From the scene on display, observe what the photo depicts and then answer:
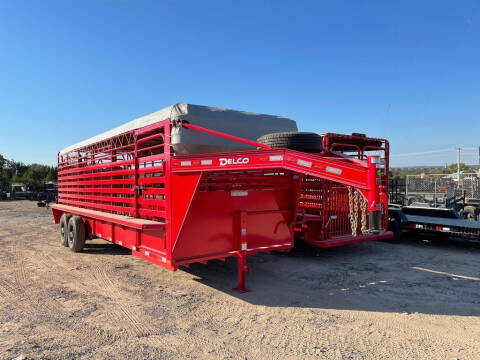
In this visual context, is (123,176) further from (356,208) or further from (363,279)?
(363,279)

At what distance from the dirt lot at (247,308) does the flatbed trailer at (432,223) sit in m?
1.14

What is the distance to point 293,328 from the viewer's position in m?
3.75

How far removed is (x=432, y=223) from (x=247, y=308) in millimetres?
5982

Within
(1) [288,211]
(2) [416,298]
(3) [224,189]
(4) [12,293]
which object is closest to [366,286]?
(2) [416,298]

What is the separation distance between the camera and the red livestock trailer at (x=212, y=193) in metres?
3.57

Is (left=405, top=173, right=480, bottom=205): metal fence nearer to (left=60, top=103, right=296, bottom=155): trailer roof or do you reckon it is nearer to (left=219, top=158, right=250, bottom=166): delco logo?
(left=60, top=103, right=296, bottom=155): trailer roof

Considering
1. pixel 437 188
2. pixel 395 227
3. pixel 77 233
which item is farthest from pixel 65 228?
pixel 437 188

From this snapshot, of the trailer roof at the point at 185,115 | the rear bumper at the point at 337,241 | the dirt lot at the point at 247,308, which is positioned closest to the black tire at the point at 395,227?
the dirt lot at the point at 247,308

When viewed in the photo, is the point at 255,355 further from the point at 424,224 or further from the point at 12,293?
the point at 424,224

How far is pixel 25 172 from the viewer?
4934cm

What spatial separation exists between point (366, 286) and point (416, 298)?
2.38 ft

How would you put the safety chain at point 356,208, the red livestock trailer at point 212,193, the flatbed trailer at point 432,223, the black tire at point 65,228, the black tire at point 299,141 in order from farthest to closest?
the black tire at point 65,228 < the flatbed trailer at point 432,223 < the black tire at point 299,141 < the red livestock trailer at point 212,193 < the safety chain at point 356,208

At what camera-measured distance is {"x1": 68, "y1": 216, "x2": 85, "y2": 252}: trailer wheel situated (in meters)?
7.34

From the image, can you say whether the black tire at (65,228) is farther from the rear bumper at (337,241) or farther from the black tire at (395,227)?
the black tire at (395,227)
